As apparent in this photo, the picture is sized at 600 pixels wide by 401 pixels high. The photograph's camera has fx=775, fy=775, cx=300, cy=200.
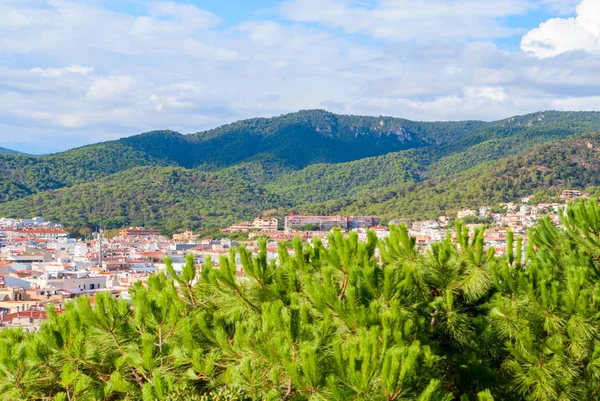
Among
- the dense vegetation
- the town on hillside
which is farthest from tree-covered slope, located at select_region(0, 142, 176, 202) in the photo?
the dense vegetation

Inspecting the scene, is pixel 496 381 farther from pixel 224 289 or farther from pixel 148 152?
pixel 148 152

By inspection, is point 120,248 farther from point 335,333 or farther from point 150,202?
point 335,333

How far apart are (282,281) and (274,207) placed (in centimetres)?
9380

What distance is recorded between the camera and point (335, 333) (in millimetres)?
4898

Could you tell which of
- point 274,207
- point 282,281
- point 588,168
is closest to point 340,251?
point 282,281

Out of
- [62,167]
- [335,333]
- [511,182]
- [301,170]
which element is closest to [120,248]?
[511,182]

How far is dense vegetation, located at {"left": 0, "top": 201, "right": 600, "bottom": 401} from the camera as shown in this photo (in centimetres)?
457

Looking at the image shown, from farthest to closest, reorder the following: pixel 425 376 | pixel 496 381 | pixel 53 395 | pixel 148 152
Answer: pixel 148 152 → pixel 496 381 → pixel 53 395 → pixel 425 376

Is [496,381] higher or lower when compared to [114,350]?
lower

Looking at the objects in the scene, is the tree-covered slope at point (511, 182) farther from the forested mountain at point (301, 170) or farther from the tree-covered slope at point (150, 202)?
the tree-covered slope at point (150, 202)

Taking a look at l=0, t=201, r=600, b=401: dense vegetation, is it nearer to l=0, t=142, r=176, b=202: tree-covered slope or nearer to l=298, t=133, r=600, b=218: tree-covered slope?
l=298, t=133, r=600, b=218: tree-covered slope

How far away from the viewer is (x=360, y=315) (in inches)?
192

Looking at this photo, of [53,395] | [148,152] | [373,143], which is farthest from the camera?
[373,143]

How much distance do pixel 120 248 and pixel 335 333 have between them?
5207 cm
